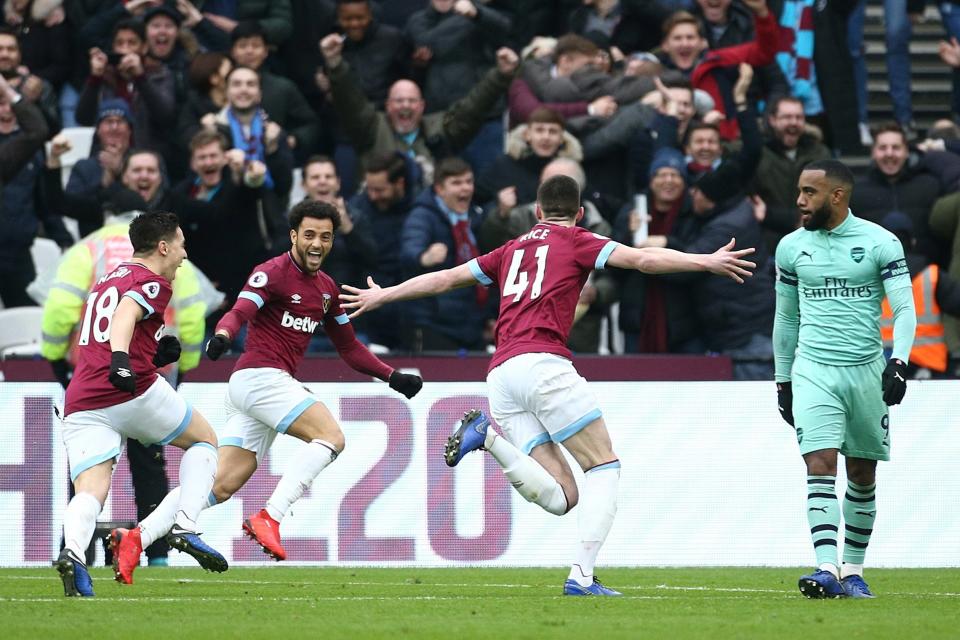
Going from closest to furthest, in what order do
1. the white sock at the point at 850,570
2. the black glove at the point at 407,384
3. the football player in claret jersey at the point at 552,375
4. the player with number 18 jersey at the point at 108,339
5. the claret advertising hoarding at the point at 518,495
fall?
the football player in claret jersey at the point at 552,375, the player with number 18 jersey at the point at 108,339, the white sock at the point at 850,570, the black glove at the point at 407,384, the claret advertising hoarding at the point at 518,495

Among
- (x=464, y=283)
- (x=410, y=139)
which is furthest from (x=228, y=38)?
(x=464, y=283)

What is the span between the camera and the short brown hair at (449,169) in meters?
15.0

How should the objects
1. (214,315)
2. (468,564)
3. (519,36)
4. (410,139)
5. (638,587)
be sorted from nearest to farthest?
(638,587) → (468,564) → (214,315) → (410,139) → (519,36)

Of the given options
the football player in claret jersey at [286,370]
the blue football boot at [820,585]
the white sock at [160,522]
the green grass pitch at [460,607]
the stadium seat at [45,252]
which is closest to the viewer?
the green grass pitch at [460,607]

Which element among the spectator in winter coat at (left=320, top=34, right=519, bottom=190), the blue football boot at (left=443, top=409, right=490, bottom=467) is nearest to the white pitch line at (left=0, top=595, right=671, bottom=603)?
the blue football boot at (left=443, top=409, right=490, bottom=467)

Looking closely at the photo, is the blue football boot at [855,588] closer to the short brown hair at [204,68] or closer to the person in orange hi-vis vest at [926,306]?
the person in orange hi-vis vest at [926,306]

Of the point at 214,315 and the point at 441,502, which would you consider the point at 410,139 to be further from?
the point at 441,502

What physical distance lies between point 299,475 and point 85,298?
258 cm

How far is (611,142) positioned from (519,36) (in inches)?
105

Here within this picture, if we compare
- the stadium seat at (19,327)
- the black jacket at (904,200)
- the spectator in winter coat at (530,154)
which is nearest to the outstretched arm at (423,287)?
the spectator in winter coat at (530,154)

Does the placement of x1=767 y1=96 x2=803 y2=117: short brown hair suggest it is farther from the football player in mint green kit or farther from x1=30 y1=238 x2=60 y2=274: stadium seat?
x1=30 y1=238 x2=60 y2=274: stadium seat

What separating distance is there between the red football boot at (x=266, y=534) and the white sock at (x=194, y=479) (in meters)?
0.34

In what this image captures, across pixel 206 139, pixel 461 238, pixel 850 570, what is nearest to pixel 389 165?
pixel 461 238

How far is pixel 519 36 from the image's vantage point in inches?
711
